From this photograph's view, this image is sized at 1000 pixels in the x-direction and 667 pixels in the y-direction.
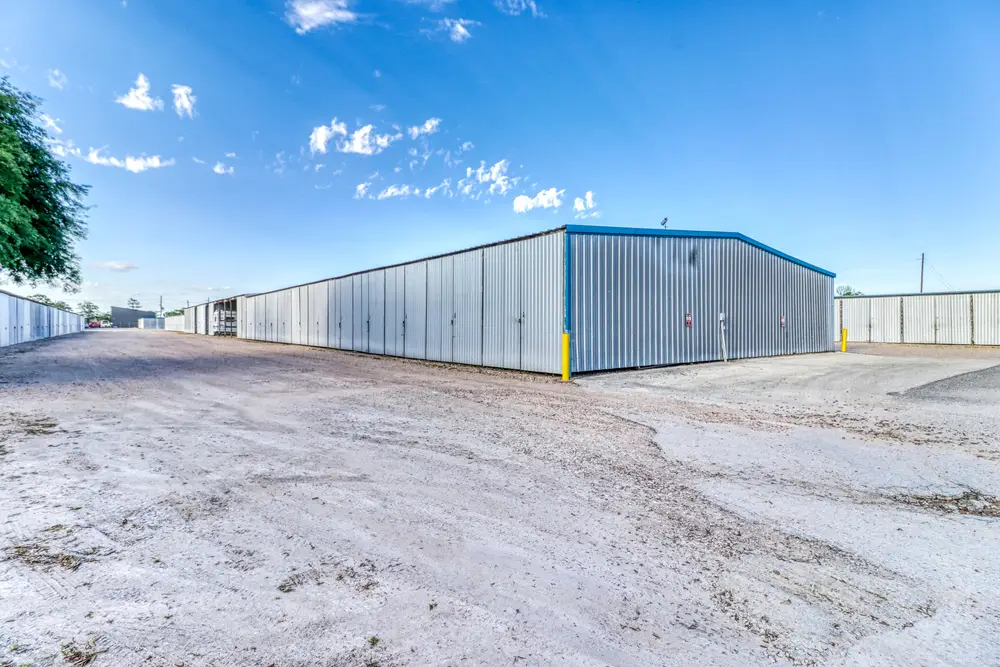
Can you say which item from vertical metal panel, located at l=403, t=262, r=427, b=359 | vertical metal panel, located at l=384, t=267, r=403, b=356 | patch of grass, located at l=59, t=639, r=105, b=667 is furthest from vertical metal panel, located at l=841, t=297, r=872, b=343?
patch of grass, located at l=59, t=639, r=105, b=667

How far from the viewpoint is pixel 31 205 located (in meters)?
14.6

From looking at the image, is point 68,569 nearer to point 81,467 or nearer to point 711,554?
point 81,467

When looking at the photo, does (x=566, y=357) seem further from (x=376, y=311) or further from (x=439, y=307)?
(x=376, y=311)

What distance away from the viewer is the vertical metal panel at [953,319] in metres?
28.5

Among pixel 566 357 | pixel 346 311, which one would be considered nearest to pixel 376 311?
pixel 346 311

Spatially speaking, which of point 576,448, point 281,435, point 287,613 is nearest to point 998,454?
point 576,448

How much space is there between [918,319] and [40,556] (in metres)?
42.1

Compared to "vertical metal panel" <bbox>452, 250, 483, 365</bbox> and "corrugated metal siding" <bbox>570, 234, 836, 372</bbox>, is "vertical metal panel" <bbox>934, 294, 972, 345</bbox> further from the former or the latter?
"vertical metal panel" <bbox>452, 250, 483, 365</bbox>

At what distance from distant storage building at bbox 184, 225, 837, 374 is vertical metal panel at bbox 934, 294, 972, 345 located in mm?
13056

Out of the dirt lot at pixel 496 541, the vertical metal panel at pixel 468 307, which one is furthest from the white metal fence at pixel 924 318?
the vertical metal panel at pixel 468 307

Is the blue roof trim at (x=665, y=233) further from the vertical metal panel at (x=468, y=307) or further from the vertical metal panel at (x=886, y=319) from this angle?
the vertical metal panel at (x=886, y=319)

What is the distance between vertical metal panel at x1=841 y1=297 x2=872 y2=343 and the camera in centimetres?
3306

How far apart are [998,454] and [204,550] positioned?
7.96m

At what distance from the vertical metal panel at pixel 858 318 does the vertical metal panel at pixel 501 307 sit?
32.7m
